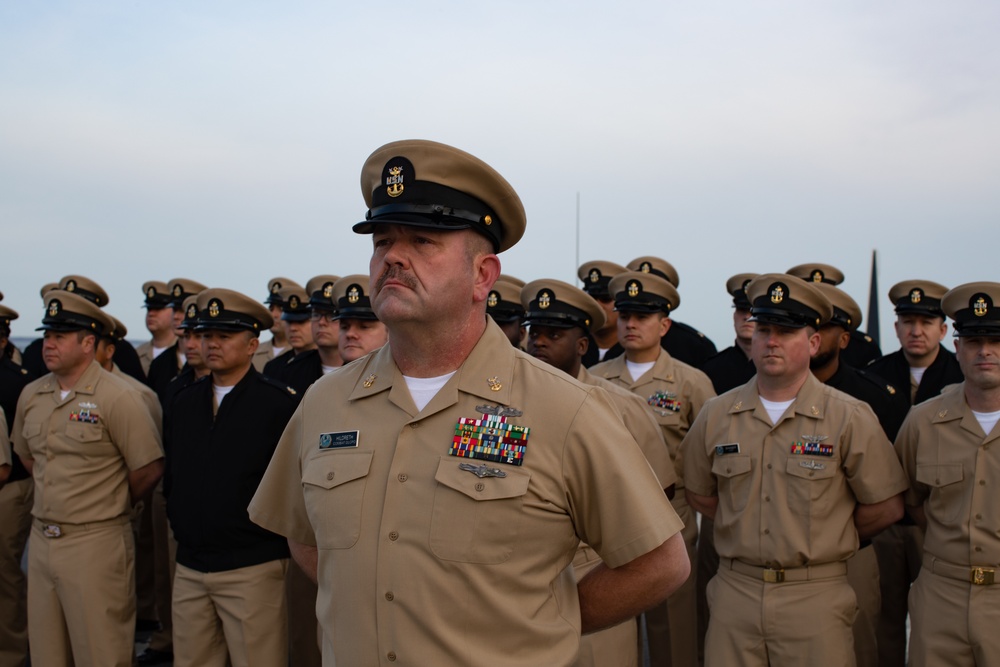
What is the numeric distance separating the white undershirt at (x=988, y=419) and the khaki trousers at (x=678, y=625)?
1901mm

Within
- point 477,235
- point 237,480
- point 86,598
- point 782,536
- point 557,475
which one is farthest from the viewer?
point 86,598

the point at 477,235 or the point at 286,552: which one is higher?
the point at 477,235

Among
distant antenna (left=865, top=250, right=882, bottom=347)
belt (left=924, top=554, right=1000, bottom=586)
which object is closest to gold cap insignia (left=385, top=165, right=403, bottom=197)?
belt (left=924, top=554, right=1000, bottom=586)

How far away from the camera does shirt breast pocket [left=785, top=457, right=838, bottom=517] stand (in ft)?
15.0

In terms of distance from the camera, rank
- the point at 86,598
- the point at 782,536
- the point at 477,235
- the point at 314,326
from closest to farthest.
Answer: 1. the point at 477,235
2. the point at 782,536
3. the point at 86,598
4. the point at 314,326

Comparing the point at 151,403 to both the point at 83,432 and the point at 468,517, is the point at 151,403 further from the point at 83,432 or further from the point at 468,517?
the point at 468,517

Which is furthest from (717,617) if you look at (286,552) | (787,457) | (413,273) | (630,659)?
(413,273)

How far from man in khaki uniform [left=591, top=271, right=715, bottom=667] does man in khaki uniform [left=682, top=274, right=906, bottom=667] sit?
112 centimetres

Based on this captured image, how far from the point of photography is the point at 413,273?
2383 millimetres

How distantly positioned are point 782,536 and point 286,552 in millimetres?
2566

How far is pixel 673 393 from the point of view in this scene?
646cm

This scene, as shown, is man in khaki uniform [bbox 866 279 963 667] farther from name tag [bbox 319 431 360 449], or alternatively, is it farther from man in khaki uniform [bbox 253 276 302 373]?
man in khaki uniform [bbox 253 276 302 373]

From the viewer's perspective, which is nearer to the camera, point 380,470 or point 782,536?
point 380,470

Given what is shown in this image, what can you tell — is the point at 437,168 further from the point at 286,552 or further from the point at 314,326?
the point at 314,326
